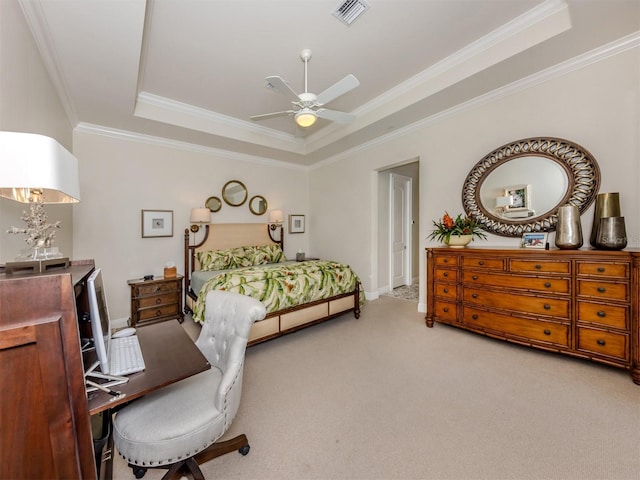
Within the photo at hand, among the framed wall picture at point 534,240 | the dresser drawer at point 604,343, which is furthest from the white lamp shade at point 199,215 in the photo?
the dresser drawer at point 604,343

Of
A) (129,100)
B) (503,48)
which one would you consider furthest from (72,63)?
(503,48)

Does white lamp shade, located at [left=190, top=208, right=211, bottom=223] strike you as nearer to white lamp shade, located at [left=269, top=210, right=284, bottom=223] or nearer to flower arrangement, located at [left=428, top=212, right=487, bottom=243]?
white lamp shade, located at [left=269, top=210, right=284, bottom=223]

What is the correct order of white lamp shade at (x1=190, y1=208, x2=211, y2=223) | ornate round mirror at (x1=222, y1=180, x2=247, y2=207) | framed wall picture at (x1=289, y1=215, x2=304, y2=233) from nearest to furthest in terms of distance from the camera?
white lamp shade at (x1=190, y1=208, x2=211, y2=223)
ornate round mirror at (x1=222, y1=180, x2=247, y2=207)
framed wall picture at (x1=289, y1=215, x2=304, y2=233)

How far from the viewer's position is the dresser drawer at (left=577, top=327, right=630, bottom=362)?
2.17 m

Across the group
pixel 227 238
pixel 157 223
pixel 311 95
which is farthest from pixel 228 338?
pixel 227 238

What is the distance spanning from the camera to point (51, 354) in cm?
76

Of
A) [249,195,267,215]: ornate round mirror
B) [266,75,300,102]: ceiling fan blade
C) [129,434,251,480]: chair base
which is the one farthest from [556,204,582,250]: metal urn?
[249,195,267,215]: ornate round mirror

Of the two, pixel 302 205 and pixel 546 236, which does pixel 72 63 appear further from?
pixel 546 236

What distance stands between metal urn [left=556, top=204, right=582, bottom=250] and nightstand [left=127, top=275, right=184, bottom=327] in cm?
458

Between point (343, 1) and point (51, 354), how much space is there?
2.85 metres

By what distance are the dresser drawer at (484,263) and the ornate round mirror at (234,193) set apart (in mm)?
3832

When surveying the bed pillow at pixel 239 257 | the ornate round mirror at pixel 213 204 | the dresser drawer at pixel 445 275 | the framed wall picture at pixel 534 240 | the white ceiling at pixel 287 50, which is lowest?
the dresser drawer at pixel 445 275

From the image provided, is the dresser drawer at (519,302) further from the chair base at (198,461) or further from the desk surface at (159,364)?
the desk surface at (159,364)

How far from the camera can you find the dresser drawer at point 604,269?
215cm
